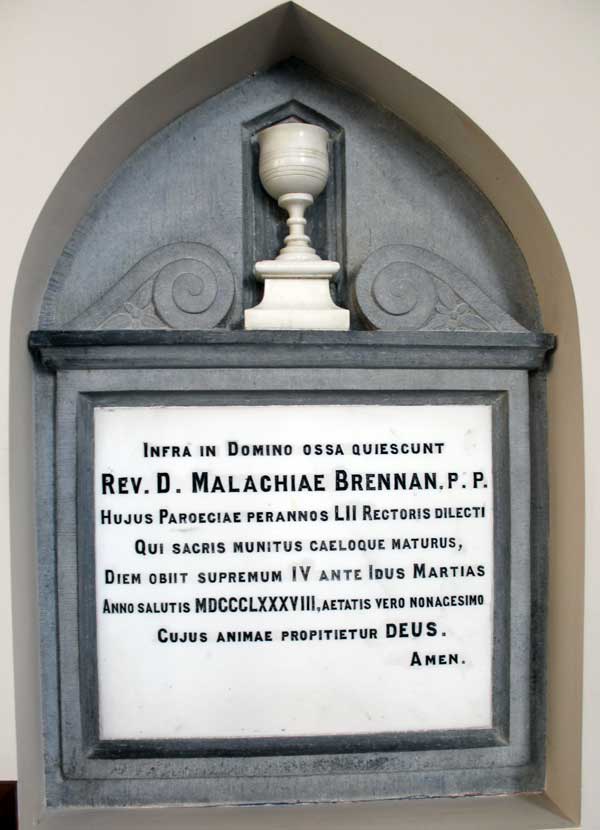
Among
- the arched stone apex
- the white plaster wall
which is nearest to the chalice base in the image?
the arched stone apex

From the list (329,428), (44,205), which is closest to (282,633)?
(329,428)

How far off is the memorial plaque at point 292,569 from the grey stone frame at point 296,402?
0.05 meters

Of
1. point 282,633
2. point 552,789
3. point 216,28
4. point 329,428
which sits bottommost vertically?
point 552,789

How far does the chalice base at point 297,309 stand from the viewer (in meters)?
2.36

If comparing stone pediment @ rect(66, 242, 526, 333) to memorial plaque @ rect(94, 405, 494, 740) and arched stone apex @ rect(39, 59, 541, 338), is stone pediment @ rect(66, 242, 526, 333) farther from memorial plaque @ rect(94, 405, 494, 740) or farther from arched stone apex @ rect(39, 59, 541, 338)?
memorial plaque @ rect(94, 405, 494, 740)

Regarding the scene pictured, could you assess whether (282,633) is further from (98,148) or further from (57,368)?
(98,148)

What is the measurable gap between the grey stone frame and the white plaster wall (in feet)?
0.81

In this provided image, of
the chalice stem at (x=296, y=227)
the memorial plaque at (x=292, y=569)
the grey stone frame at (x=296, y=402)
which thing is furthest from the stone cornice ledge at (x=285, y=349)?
the chalice stem at (x=296, y=227)

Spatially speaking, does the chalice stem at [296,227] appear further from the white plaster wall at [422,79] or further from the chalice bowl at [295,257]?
the white plaster wall at [422,79]

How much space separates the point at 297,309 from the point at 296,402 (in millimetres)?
319

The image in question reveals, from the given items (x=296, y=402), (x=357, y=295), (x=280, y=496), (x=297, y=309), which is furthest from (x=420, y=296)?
(x=280, y=496)

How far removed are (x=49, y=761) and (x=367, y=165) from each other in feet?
7.69

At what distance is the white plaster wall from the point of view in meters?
2.14

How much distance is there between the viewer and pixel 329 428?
7.93 feet
